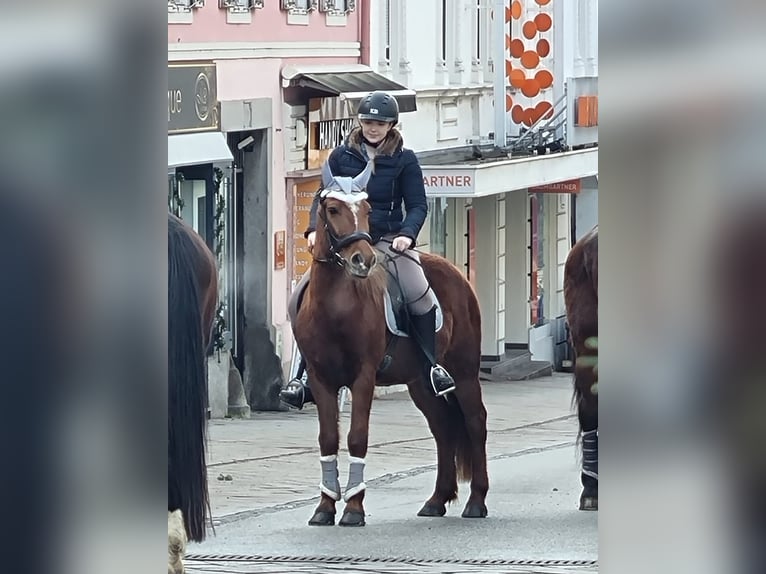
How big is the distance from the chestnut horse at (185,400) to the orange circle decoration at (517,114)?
16579mm

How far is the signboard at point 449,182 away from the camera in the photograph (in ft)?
61.5

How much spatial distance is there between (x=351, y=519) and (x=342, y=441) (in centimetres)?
602

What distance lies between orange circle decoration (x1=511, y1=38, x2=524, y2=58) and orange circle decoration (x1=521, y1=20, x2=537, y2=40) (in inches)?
4.6

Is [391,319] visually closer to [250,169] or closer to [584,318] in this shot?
[584,318]

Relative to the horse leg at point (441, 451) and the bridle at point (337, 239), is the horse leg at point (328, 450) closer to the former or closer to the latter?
the horse leg at point (441, 451)

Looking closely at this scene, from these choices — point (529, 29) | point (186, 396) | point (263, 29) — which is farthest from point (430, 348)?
point (529, 29)

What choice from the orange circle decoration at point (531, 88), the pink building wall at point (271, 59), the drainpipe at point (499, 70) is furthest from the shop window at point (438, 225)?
the pink building wall at point (271, 59)

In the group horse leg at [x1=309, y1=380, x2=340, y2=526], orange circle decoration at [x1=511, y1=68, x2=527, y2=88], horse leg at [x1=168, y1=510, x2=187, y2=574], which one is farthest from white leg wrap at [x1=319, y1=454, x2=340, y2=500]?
orange circle decoration at [x1=511, y1=68, x2=527, y2=88]

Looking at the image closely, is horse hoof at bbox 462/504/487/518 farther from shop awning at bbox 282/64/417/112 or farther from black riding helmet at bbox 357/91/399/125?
shop awning at bbox 282/64/417/112
